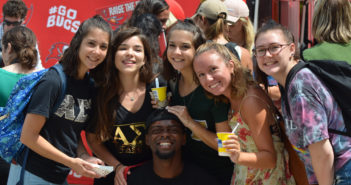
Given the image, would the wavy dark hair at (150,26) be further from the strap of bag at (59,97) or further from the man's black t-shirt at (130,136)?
the strap of bag at (59,97)

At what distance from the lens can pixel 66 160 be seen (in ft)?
9.99

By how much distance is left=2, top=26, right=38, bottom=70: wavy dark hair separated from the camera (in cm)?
379

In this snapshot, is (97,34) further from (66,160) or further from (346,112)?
(346,112)

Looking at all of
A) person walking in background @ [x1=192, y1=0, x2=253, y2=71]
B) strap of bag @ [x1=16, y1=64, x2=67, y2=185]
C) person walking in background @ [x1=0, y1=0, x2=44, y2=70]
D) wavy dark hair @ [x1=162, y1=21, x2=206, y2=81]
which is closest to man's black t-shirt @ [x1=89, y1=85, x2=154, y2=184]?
wavy dark hair @ [x1=162, y1=21, x2=206, y2=81]

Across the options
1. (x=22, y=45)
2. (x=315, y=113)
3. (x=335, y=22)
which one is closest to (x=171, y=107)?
(x=315, y=113)

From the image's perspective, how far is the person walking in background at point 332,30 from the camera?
263cm

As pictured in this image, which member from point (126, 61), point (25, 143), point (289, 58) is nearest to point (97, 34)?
point (126, 61)

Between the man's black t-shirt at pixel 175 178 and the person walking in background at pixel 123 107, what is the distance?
11 cm

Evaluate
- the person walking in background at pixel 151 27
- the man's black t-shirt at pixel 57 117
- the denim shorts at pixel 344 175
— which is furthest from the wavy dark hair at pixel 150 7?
the denim shorts at pixel 344 175

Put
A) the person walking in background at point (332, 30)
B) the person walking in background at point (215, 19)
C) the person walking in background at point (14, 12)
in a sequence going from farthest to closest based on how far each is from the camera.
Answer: the person walking in background at point (14, 12), the person walking in background at point (215, 19), the person walking in background at point (332, 30)

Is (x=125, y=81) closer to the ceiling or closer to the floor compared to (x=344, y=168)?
closer to the ceiling

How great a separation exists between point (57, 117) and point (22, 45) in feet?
3.87

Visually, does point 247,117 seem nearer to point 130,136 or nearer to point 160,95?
point 160,95

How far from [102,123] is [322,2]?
6.71ft
